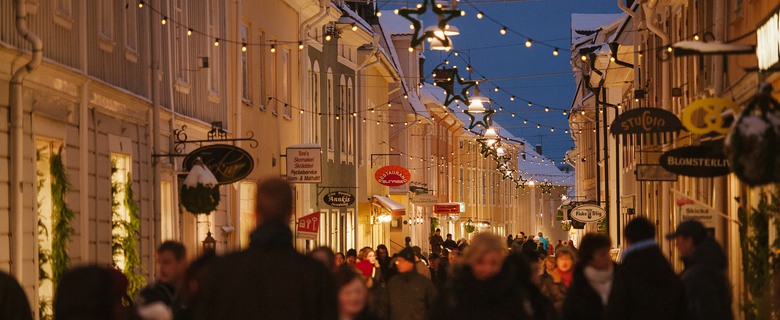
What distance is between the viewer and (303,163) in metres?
28.4

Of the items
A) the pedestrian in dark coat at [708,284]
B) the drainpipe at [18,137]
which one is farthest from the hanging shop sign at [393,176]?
the pedestrian in dark coat at [708,284]

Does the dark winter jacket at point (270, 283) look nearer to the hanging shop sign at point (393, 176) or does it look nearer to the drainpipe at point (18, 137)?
the drainpipe at point (18, 137)

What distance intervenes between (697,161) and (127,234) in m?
7.59

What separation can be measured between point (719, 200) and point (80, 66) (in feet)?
36.2

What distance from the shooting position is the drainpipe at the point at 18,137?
13.7 metres

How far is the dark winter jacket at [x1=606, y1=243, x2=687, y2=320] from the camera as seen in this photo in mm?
8984

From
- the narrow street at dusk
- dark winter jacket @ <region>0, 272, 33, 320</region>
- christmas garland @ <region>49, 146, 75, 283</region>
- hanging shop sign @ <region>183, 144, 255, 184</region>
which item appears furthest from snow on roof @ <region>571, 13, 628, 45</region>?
dark winter jacket @ <region>0, 272, 33, 320</region>

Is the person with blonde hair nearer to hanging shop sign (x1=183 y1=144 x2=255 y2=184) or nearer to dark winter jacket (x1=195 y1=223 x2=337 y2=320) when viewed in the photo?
dark winter jacket (x1=195 y1=223 x2=337 y2=320)

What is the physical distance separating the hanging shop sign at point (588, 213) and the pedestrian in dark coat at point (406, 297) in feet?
72.9

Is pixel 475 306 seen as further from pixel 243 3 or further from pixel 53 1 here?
pixel 243 3

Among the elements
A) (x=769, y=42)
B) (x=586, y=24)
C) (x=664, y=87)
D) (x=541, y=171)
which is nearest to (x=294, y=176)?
(x=664, y=87)

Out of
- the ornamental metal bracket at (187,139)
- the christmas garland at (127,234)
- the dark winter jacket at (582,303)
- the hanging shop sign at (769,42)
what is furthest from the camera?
the ornamental metal bracket at (187,139)

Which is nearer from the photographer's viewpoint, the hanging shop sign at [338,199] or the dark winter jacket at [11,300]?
the dark winter jacket at [11,300]

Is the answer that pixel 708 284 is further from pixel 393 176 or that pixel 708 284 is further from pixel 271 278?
pixel 393 176
